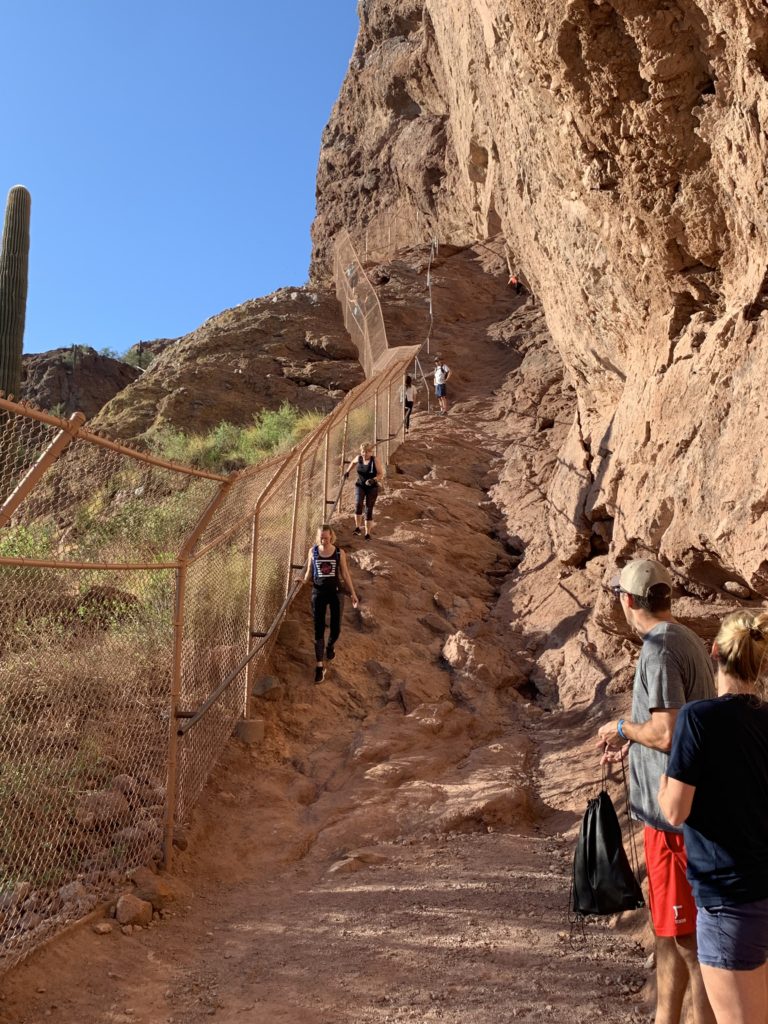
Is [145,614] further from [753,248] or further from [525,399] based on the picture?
[525,399]

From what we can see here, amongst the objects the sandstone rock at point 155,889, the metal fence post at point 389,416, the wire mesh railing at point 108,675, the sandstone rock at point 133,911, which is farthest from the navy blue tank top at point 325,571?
the metal fence post at point 389,416

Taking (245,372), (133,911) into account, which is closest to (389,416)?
(245,372)

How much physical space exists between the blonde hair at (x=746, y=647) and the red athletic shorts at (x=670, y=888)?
2.62ft

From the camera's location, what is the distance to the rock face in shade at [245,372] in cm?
2344

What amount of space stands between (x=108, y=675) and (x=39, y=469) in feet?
8.52

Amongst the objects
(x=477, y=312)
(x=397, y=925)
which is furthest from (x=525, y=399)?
(x=397, y=925)

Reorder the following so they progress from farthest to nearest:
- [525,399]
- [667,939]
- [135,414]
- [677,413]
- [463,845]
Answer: [135,414]
[525,399]
[677,413]
[463,845]
[667,939]

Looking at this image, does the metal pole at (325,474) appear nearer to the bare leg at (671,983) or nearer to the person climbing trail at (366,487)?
the person climbing trail at (366,487)

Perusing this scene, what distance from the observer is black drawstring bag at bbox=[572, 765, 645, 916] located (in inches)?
139

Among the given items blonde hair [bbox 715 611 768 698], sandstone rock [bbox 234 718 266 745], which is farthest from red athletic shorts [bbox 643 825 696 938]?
sandstone rock [bbox 234 718 266 745]

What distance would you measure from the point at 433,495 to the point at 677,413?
278 inches

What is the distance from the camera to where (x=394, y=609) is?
9938 mm

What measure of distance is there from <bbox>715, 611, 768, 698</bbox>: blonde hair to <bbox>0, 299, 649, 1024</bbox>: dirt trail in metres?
2.03

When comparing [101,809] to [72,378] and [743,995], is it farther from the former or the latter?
[72,378]
